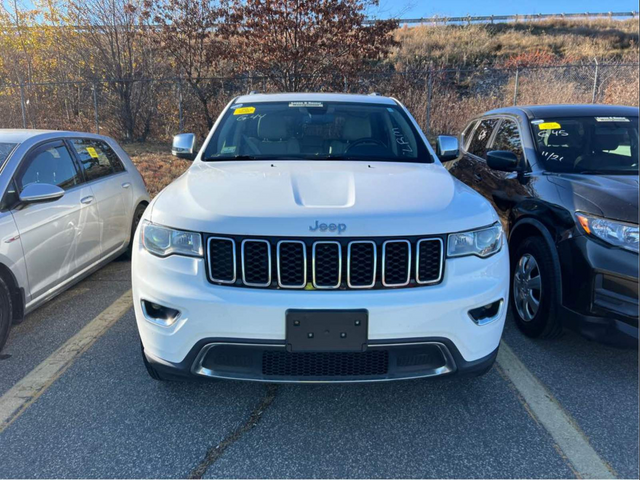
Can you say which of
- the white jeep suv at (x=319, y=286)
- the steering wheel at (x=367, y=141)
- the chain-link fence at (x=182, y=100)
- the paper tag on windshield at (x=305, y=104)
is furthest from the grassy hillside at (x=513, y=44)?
the white jeep suv at (x=319, y=286)

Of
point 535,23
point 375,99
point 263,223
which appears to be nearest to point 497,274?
point 263,223

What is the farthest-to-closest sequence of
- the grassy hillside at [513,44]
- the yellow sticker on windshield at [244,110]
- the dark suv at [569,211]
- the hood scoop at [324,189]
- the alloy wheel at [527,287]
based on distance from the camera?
the grassy hillside at [513,44]
the yellow sticker on windshield at [244,110]
the alloy wheel at [527,287]
the dark suv at [569,211]
the hood scoop at [324,189]

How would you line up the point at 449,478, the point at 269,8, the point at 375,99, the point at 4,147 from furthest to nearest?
the point at 269,8, the point at 375,99, the point at 4,147, the point at 449,478

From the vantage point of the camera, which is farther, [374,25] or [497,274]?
[374,25]

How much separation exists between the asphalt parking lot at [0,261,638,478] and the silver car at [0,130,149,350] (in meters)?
0.58

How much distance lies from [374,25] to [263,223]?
1235 centimetres

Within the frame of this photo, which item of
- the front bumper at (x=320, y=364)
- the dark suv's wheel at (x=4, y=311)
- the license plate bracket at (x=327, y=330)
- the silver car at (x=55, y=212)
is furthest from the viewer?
the silver car at (x=55, y=212)

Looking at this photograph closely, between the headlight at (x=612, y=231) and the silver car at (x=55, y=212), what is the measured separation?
3754mm

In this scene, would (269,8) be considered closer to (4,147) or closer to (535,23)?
(4,147)

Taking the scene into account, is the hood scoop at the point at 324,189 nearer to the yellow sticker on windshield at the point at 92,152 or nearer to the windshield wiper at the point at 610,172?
the windshield wiper at the point at 610,172

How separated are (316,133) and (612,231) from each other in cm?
214

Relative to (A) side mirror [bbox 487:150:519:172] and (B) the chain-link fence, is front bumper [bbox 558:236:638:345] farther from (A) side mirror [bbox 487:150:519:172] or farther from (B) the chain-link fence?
(B) the chain-link fence

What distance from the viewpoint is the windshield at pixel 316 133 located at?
3.59 meters

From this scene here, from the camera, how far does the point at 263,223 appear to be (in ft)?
7.57
